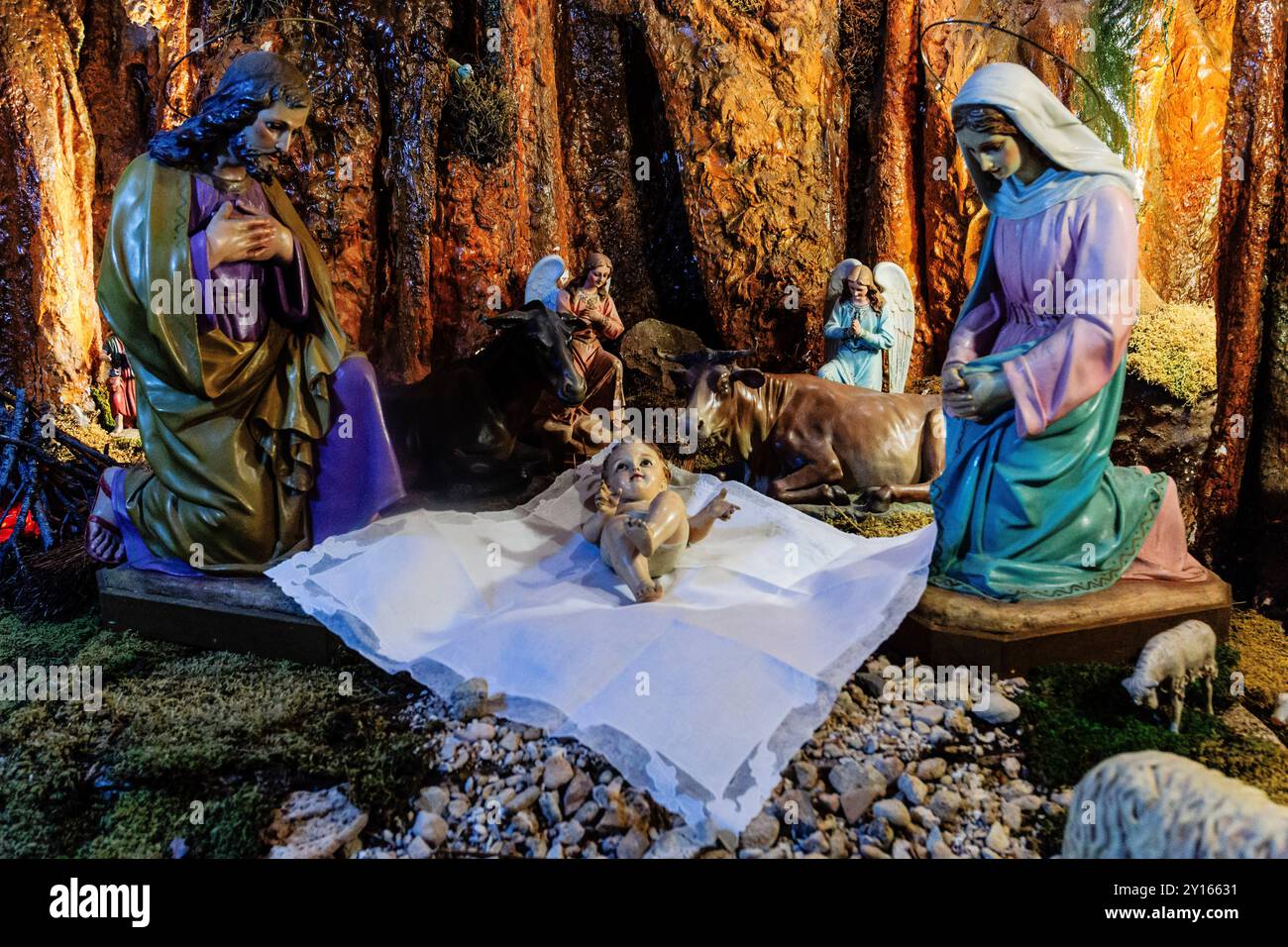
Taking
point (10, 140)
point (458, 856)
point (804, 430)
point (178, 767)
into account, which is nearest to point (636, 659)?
point (458, 856)

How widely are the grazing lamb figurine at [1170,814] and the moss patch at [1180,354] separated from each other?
4.68 metres

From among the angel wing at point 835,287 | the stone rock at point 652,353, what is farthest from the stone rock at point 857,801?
the stone rock at point 652,353

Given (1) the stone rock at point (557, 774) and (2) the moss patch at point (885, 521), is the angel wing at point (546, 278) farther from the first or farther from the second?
(1) the stone rock at point (557, 774)

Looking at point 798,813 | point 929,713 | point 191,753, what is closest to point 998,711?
point 929,713

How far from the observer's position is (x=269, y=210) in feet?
10.9

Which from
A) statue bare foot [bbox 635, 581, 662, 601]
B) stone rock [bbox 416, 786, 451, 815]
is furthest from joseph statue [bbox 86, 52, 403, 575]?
stone rock [bbox 416, 786, 451, 815]

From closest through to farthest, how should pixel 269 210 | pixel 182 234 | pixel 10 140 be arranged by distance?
1. pixel 182 234
2. pixel 269 210
3. pixel 10 140

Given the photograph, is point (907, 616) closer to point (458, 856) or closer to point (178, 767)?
point (458, 856)

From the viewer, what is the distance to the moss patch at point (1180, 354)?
5.40 metres

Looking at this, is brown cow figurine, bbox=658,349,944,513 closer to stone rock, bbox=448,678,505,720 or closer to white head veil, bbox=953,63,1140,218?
white head veil, bbox=953,63,1140,218

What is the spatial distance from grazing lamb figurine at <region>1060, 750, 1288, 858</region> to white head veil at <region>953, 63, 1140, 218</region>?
1.99 metres

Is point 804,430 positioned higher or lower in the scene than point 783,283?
lower

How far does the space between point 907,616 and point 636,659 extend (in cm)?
107

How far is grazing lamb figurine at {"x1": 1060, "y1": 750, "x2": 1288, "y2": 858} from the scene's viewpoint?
1.44 m
